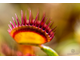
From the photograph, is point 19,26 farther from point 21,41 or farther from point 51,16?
point 51,16

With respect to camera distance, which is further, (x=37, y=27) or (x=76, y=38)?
(x=76, y=38)

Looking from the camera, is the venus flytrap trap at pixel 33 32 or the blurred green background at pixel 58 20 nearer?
the venus flytrap trap at pixel 33 32

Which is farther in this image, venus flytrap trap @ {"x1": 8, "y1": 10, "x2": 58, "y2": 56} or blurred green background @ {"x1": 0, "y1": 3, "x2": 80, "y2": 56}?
blurred green background @ {"x1": 0, "y1": 3, "x2": 80, "y2": 56}

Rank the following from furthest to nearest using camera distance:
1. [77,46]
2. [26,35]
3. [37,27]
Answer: [77,46], [26,35], [37,27]

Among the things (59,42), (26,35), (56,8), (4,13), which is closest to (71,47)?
(59,42)

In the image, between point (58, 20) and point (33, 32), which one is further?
point (58, 20)

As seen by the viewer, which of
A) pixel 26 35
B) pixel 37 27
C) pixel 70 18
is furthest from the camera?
pixel 70 18

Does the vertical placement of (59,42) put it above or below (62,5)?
below

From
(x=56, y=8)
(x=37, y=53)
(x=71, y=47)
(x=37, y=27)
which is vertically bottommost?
(x=37, y=53)
